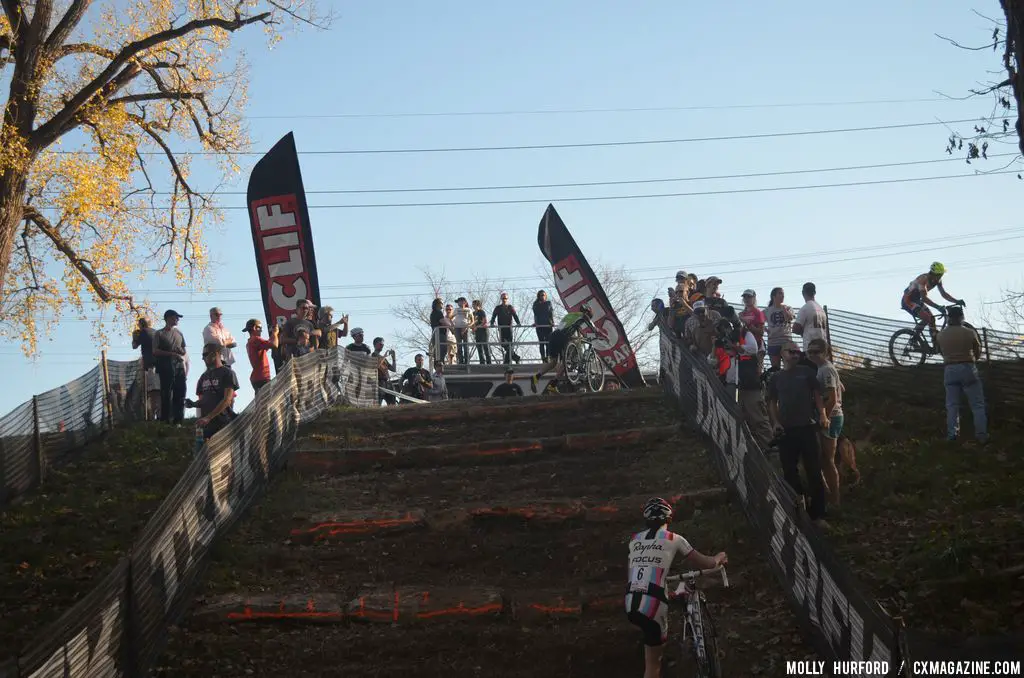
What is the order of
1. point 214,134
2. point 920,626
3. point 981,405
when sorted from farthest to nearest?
point 214,134
point 981,405
point 920,626

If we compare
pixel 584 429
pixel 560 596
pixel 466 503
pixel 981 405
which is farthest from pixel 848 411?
pixel 560 596

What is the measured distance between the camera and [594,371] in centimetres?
1953

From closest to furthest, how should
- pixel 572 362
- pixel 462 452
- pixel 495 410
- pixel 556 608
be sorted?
pixel 556 608, pixel 462 452, pixel 495 410, pixel 572 362

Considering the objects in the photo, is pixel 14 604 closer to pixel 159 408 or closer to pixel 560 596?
pixel 560 596

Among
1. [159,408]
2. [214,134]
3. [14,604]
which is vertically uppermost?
[214,134]

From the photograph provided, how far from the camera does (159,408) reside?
65.5 feet

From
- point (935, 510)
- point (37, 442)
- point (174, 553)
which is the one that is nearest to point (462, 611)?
point (174, 553)

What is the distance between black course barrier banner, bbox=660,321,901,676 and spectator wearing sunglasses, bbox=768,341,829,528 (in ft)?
1.54

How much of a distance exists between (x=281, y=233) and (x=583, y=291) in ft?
23.8

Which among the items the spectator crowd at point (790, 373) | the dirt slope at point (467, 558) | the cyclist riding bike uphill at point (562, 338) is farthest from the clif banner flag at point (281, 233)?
the spectator crowd at point (790, 373)

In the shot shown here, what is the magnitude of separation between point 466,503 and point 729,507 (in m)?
3.32

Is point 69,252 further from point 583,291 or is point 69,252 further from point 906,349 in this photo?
point 906,349

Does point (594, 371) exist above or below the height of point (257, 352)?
below

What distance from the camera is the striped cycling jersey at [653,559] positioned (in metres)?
8.77
